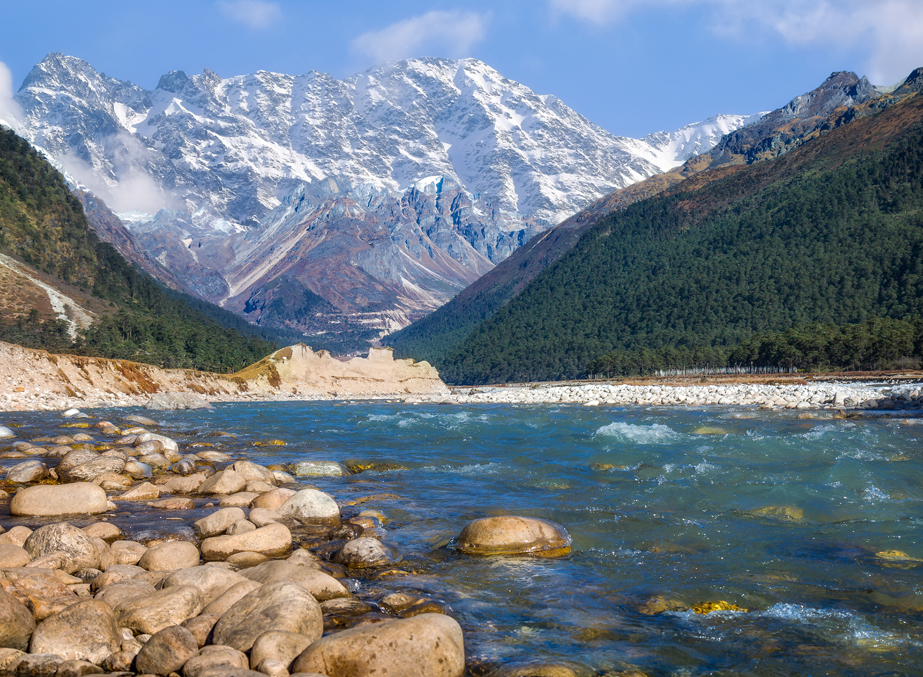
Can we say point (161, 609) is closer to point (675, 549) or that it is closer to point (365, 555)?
point (365, 555)

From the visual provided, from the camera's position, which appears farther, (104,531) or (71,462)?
(71,462)

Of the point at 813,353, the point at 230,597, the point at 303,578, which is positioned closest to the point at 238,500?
the point at 303,578

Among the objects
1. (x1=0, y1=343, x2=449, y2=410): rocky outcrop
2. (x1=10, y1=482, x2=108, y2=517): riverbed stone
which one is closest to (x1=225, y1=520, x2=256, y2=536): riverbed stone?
(x1=10, y1=482, x2=108, y2=517): riverbed stone

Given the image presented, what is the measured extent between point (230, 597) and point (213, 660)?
1646 mm

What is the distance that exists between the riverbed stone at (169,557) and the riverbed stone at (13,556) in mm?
1507

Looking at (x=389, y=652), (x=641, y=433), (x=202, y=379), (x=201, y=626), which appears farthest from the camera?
(x=202, y=379)

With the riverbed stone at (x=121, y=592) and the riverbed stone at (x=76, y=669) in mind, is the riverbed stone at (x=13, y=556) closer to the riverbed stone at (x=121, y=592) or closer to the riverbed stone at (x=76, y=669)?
the riverbed stone at (x=121, y=592)

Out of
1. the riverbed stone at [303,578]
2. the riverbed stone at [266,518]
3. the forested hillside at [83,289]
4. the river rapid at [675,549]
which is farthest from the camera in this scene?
the forested hillside at [83,289]

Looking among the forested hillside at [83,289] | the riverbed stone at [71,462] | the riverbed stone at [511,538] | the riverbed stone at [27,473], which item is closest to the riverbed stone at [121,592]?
the riverbed stone at [511,538]

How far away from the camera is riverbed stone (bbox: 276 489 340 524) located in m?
12.9

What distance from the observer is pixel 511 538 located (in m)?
11.2

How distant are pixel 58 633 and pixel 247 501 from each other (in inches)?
299

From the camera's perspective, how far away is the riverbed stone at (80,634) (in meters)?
6.44

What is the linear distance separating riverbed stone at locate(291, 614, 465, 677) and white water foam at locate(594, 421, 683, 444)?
21.2m
